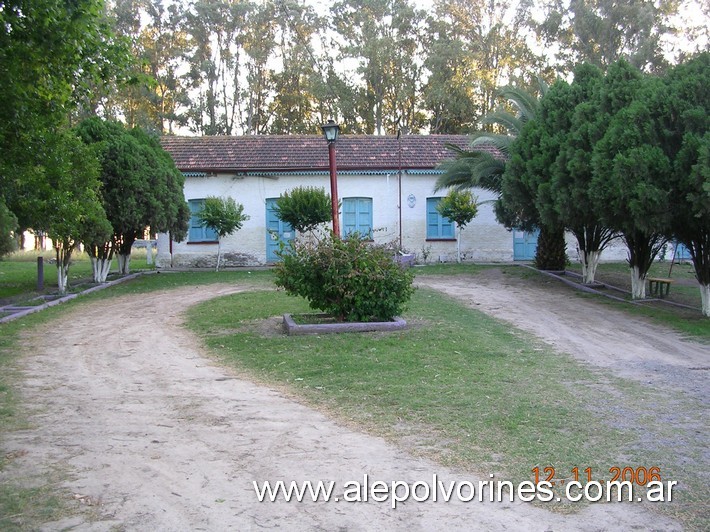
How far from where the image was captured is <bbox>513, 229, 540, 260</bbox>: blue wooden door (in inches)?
1072

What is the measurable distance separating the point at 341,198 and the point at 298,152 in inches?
99.2

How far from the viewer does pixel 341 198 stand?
2659cm

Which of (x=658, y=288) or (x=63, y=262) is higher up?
(x=63, y=262)

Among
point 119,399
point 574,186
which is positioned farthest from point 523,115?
point 119,399

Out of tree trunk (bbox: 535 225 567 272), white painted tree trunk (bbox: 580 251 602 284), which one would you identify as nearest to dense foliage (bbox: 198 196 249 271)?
tree trunk (bbox: 535 225 567 272)

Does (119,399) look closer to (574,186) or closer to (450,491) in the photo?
(450,491)

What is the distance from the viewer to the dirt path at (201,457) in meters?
4.18

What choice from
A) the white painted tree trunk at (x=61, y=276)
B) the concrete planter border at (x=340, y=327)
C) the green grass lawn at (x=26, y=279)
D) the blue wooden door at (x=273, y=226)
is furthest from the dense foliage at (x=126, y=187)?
the concrete planter border at (x=340, y=327)

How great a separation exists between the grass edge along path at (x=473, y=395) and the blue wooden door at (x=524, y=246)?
51.8ft

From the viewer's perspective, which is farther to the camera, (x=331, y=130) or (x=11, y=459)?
(x=331, y=130)

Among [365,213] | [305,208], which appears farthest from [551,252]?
[305,208]

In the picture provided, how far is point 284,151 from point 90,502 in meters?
23.7

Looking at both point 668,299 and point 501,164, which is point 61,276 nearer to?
point 501,164

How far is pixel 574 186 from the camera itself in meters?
15.7
